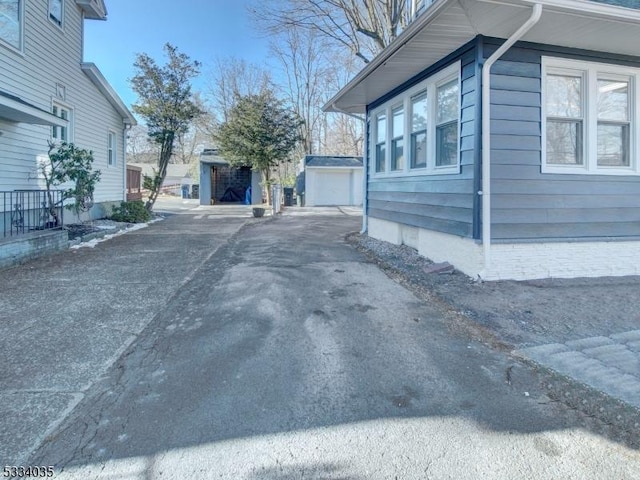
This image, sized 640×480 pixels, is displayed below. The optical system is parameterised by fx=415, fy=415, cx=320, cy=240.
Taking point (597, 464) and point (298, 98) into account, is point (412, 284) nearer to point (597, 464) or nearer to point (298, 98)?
point (597, 464)

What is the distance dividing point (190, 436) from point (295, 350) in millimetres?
1270

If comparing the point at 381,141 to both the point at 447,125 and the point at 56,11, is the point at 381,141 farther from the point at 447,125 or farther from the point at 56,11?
the point at 56,11

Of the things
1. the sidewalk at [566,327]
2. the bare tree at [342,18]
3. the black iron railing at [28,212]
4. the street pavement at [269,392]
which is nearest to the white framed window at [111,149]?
the black iron railing at [28,212]

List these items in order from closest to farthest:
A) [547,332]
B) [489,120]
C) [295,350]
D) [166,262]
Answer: [295,350]
[547,332]
[489,120]
[166,262]

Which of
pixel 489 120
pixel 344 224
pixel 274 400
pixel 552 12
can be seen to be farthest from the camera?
pixel 344 224

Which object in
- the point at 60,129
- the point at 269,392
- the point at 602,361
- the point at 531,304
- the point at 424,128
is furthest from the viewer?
the point at 60,129

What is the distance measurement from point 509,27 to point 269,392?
4.96 metres

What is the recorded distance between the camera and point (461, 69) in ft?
18.7

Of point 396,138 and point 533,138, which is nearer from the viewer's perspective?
point 533,138

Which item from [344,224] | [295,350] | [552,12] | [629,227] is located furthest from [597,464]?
[344,224]

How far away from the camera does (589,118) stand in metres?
5.70

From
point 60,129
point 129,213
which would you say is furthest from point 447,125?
point 129,213

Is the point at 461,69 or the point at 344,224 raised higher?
the point at 461,69

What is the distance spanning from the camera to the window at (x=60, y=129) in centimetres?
1057
